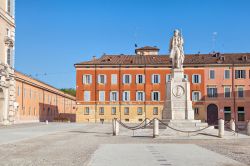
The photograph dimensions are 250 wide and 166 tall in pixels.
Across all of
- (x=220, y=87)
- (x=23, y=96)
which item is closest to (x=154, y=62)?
(x=220, y=87)

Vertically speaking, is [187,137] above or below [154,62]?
below

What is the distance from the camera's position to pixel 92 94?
7219 centimetres

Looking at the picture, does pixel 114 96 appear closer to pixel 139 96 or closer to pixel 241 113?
pixel 139 96

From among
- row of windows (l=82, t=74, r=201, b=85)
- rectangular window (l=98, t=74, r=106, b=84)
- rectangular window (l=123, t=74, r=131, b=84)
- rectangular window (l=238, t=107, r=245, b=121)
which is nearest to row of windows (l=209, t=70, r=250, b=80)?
row of windows (l=82, t=74, r=201, b=85)

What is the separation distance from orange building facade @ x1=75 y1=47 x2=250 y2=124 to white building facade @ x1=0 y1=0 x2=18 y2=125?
810 inches

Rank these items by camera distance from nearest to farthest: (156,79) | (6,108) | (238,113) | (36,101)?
(6,108)
(238,113)
(156,79)
(36,101)

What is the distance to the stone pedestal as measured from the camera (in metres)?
29.1

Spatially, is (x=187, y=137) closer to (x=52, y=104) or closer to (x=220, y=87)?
(x=220, y=87)

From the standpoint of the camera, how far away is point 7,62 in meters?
51.1

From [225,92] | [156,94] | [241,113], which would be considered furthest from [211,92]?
[156,94]

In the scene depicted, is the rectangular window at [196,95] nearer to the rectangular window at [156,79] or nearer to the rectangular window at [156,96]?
the rectangular window at [156,96]

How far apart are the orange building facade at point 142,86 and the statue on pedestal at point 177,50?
131 feet

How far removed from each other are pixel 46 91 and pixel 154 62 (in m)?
25.6

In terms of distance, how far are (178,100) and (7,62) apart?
28636mm
